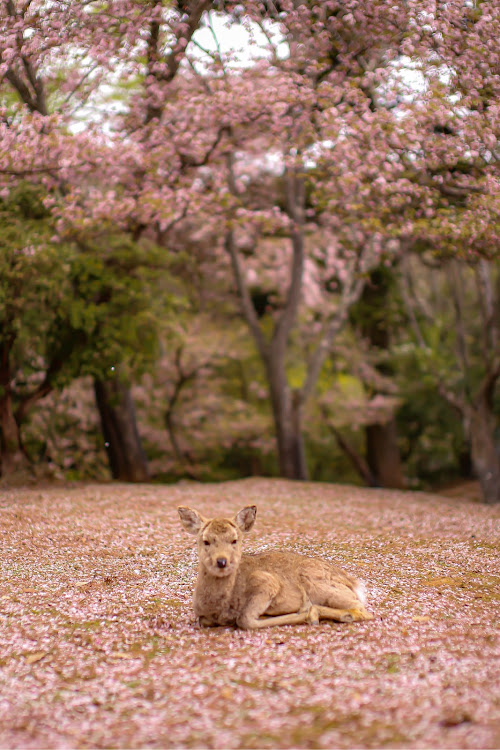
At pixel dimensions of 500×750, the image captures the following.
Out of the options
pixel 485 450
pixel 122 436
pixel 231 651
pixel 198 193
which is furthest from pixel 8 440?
pixel 485 450

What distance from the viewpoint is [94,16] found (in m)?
10.4

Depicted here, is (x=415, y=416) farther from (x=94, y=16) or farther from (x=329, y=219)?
(x=94, y=16)

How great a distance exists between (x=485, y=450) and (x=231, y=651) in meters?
10.5

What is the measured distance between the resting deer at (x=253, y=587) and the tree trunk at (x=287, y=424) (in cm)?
1109

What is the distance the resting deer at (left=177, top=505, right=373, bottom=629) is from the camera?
5.37 metres

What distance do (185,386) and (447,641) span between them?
14.7 meters

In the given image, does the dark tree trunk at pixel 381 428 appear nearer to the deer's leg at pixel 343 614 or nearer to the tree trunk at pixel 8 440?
the tree trunk at pixel 8 440

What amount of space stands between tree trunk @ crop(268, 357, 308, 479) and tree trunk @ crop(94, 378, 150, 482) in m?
3.44

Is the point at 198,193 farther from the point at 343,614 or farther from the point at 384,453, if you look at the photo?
the point at 384,453

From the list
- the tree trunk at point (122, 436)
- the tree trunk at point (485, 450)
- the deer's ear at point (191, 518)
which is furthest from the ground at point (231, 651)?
the tree trunk at point (122, 436)

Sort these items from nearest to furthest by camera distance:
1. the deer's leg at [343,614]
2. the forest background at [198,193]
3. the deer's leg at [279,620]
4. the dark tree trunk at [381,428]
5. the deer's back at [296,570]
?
the deer's leg at [279,620] < the deer's leg at [343,614] < the deer's back at [296,570] < the forest background at [198,193] < the dark tree trunk at [381,428]

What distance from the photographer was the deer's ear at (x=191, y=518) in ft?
18.1

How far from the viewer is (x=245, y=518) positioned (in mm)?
5598

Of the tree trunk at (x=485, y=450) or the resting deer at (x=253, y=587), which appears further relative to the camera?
the tree trunk at (x=485, y=450)
